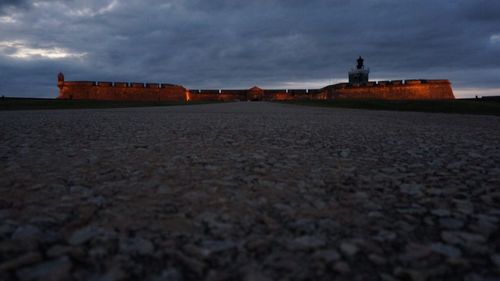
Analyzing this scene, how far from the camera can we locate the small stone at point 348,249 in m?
1.12

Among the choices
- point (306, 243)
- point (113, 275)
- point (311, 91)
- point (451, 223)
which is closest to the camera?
point (113, 275)

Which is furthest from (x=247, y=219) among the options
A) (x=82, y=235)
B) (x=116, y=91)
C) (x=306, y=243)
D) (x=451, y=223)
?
(x=116, y=91)

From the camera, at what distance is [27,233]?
121 centimetres

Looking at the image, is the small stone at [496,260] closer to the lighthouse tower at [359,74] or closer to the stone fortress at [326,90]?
the stone fortress at [326,90]

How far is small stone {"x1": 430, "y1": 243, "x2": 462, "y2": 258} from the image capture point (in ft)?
3.66

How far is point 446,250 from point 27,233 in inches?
61.8

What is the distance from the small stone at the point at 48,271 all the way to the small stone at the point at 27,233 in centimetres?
23

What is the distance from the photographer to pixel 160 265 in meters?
1.04

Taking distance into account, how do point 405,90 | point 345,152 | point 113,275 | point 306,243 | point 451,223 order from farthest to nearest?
1. point 405,90
2. point 345,152
3. point 451,223
4. point 306,243
5. point 113,275

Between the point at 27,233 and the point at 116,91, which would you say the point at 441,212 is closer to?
the point at 27,233

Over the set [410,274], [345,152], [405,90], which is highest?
[405,90]

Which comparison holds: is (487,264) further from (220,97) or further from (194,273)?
(220,97)

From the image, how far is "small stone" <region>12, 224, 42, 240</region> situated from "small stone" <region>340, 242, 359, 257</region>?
1.13m

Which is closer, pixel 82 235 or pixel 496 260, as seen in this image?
pixel 496 260
